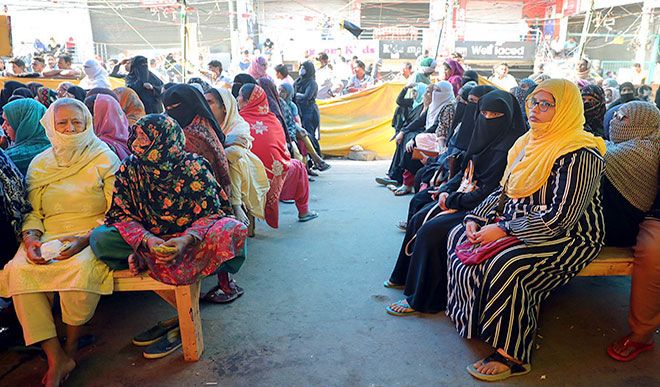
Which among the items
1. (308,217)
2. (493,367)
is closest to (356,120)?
(308,217)

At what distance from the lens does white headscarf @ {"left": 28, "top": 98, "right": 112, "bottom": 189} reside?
2.61 meters

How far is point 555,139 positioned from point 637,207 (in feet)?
2.30

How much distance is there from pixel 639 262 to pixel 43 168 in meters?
3.35

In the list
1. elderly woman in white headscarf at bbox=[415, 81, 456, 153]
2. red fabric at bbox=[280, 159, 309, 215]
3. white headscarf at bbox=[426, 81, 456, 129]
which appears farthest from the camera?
white headscarf at bbox=[426, 81, 456, 129]

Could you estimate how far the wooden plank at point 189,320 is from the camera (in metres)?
2.44

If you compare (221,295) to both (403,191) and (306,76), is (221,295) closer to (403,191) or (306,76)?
(403,191)

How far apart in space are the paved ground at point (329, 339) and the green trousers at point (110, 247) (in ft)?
1.80

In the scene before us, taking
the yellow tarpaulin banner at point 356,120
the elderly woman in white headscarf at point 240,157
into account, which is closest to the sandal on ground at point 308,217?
the elderly woman in white headscarf at point 240,157

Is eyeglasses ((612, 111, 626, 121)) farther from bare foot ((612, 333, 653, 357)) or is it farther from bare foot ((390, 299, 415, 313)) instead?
bare foot ((390, 299, 415, 313))

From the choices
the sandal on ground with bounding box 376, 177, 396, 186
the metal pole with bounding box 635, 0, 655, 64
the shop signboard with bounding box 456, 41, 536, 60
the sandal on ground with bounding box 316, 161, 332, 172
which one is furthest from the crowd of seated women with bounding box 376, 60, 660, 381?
the metal pole with bounding box 635, 0, 655, 64

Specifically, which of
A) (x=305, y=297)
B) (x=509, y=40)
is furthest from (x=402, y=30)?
(x=305, y=297)

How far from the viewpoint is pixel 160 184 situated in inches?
99.5

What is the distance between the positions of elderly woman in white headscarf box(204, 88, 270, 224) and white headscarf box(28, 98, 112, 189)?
1090 millimetres

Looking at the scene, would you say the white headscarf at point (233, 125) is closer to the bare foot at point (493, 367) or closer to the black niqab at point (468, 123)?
the black niqab at point (468, 123)
